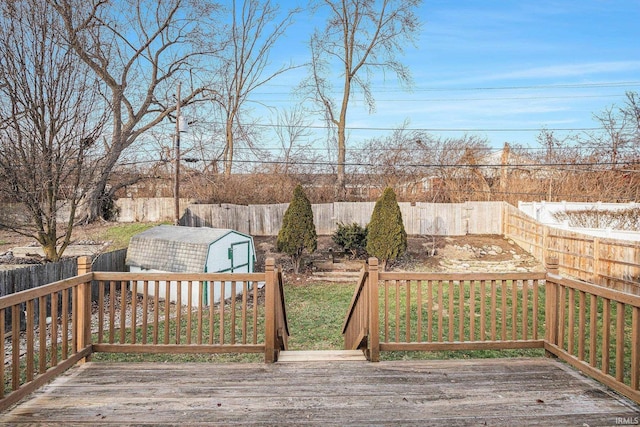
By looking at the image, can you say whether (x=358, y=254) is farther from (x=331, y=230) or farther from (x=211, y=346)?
(x=211, y=346)

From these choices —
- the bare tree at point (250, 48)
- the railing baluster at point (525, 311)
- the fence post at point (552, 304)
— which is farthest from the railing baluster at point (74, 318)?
the bare tree at point (250, 48)

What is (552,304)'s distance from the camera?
368cm

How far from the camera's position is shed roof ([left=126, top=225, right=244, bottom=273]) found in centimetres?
921

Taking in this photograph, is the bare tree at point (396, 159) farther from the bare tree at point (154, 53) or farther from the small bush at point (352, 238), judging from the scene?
the bare tree at point (154, 53)

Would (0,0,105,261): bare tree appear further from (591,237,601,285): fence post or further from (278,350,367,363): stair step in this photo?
(591,237,601,285): fence post

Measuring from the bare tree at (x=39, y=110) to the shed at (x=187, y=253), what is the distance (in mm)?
2405

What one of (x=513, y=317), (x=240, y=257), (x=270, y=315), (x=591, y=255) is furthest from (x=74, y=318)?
(x=591, y=255)

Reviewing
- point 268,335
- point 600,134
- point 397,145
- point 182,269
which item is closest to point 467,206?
point 397,145

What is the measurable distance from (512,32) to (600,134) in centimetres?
823

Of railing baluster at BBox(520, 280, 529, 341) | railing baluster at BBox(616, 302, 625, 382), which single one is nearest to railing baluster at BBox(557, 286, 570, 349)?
railing baluster at BBox(520, 280, 529, 341)

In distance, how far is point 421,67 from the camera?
19719 mm

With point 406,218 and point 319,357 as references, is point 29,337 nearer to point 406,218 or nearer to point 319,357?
point 319,357

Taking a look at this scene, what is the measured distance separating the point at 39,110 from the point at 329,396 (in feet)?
24.8

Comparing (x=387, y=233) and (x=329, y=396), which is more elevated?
(x=387, y=233)
